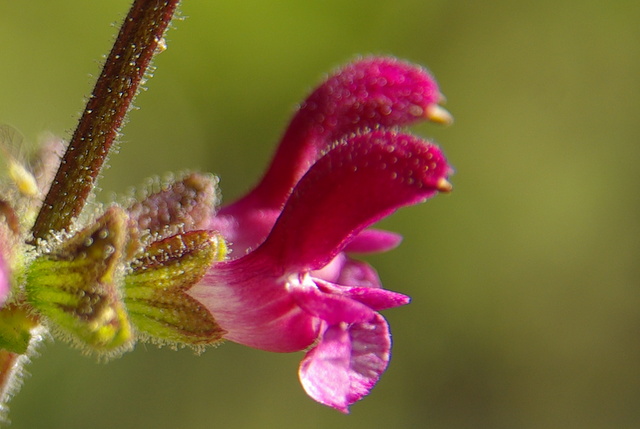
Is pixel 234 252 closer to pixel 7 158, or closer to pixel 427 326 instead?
pixel 7 158

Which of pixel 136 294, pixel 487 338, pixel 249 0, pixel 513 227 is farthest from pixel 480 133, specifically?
pixel 136 294

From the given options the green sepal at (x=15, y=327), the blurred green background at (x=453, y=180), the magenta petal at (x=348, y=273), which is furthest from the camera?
the blurred green background at (x=453, y=180)

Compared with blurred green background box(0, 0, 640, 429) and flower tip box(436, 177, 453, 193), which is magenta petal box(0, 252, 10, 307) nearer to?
flower tip box(436, 177, 453, 193)

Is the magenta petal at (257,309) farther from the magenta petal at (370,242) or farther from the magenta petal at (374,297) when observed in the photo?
the magenta petal at (370,242)

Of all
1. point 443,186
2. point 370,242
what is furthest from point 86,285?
point 370,242

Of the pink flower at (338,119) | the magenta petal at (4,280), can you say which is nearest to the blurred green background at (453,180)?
the pink flower at (338,119)

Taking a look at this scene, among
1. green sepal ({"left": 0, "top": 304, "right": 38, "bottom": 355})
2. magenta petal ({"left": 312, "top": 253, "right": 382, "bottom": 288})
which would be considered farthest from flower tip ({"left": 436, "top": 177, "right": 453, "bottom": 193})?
green sepal ({"left": 0, "top": 304, "right": 38, "bottom": 355})
